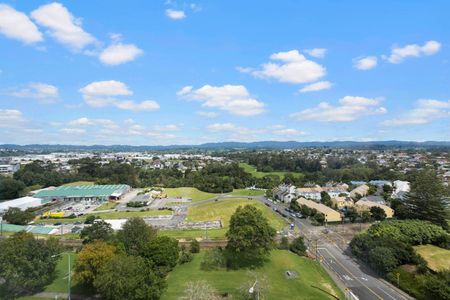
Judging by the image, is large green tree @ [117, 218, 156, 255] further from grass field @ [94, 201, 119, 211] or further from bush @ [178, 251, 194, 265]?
grass field @ [94, 201, 119, 211]

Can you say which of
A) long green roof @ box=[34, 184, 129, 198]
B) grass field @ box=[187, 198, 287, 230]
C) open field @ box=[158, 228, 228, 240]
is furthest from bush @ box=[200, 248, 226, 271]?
long green roof @ box=[34, 184, 129, 198]

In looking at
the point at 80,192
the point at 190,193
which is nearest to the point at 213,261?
the point at 190,193

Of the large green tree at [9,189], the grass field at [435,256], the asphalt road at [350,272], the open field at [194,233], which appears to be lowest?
the asphalt road at [350,272]

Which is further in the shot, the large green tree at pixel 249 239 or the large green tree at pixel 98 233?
the large green tree at pixel 98 233

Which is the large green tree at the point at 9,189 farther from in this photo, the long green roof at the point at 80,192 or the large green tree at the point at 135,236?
the large green tree at the point at 135,236

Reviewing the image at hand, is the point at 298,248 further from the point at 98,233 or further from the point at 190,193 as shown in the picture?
the point at 190,193

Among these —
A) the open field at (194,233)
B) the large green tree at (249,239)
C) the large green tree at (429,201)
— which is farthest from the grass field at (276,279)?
the large green tree at (429,201)
